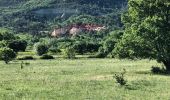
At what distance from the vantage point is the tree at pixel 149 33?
6619 centimetres

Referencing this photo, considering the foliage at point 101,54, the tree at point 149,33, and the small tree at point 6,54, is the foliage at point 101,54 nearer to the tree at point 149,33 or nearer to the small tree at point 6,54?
the small tree at point 6,54

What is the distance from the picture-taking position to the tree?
66188 mm

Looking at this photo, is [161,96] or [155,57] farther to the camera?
[155,57]

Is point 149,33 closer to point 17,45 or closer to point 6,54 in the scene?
point 6,54

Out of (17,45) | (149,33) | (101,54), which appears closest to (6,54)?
(149,33)

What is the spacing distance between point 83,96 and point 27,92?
207 inches

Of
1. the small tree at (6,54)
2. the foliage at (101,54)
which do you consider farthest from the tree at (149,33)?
the foliage at (101,54)

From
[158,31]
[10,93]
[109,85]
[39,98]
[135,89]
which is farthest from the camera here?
[158,31]

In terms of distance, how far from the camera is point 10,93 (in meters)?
40.1

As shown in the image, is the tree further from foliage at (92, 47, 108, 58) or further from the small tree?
foliage at (92, 47, 108, 58)

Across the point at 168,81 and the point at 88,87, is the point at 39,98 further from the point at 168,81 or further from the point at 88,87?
the point at 168,81

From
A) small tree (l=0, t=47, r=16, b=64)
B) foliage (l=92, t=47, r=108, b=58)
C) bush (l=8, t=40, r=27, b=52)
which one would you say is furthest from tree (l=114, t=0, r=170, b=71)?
bush (l=8, t=40, r=27, b=52)

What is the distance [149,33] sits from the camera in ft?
219

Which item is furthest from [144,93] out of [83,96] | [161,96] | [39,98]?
[39,98]
